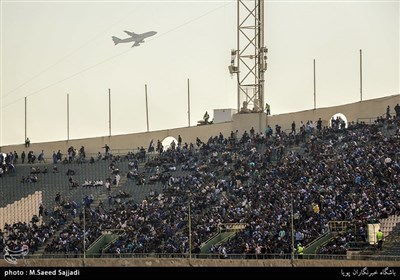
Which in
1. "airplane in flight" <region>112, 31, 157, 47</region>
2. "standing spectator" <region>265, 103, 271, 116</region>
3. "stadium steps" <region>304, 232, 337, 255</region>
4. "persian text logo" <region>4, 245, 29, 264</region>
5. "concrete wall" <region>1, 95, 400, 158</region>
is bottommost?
"persian text logo" <region>4, 245, 29, 264</region>

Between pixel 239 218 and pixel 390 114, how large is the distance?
44.6 feet

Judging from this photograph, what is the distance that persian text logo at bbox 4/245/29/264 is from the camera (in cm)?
6752

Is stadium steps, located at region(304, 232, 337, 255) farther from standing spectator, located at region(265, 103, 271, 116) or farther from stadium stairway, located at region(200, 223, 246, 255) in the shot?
standing spectator, located at region(265, 103, 271, 116)

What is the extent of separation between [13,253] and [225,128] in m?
18.5

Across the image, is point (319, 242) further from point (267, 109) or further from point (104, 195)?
point (267, 109)

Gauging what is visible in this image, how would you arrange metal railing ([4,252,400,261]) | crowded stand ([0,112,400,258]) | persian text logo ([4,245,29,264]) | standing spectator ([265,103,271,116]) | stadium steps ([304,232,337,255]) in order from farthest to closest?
standing spectator ([265,103,271,116])
persian text logo ([4,245,29,264])
crowded stand ([0,112,400,258])
stadium steps ([304,232,337,255])
metal railing ([4,252,400,261])

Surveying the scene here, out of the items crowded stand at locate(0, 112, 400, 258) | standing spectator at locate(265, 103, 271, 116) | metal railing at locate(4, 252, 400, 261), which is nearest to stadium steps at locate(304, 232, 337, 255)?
crowded stand at locate(0, 112, 400, 258)

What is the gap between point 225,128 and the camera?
273 feet

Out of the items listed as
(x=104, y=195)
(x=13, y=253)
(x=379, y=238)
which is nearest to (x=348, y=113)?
(x=104, y=195)

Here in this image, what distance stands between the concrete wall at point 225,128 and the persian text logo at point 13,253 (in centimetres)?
1725

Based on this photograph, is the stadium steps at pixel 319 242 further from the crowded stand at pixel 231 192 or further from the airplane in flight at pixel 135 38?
the airplane in flight at pixel 135 38

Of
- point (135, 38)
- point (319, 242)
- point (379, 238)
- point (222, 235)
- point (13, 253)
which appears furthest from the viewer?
point (135, 38)

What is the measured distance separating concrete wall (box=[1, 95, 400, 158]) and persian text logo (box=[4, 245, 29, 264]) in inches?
679

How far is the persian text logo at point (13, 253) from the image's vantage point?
67.5 metres
